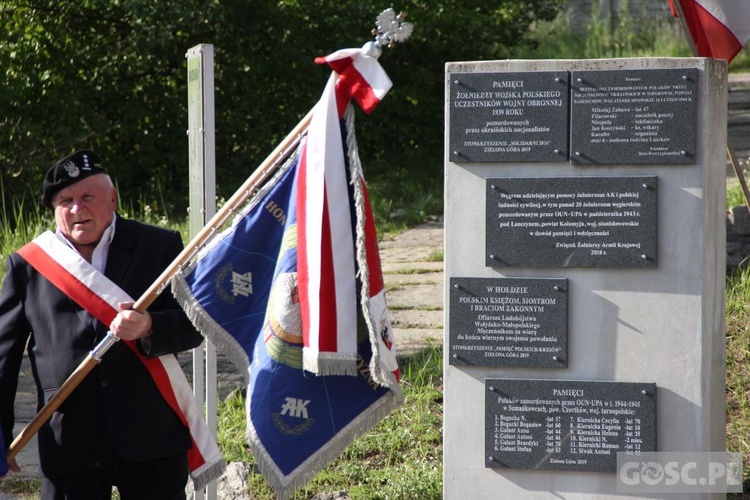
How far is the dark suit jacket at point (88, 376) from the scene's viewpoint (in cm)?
374

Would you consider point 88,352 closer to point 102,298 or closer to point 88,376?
point 88,376

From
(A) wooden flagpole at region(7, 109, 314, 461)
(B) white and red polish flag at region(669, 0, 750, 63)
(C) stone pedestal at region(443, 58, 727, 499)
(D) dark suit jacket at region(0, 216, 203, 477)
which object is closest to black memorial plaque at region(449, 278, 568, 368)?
(C) stone pedestal at region(443, 58, 727, 499)

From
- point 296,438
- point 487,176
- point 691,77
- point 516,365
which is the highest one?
point 691,77

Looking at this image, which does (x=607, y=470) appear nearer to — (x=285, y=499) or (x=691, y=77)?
(x=285, y=499)

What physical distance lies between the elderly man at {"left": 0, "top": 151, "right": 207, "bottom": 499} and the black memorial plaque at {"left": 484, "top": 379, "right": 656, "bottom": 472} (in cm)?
118

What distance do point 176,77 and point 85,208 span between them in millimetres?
7546

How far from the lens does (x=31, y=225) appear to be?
362 inches

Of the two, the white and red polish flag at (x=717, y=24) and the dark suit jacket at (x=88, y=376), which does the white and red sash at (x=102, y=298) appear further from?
the white and red polish flag at (x=717, y=24)

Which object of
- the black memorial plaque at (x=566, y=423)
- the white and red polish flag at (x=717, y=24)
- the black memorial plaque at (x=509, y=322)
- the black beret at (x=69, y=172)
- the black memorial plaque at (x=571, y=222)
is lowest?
the black memorial plaque at (x=566, y=423)

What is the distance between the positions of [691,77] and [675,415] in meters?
1.23

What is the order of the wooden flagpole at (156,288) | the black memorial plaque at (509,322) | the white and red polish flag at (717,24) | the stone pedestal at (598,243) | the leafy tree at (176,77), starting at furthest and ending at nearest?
the leafy tree at (176,77) < the white and red polish flag at (717,24) < the black memorial plaque at (509,322) < the stone pedestal at (598,243) < the wooden flagpole at (156,288)

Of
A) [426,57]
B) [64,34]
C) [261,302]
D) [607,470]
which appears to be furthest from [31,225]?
[607,470]

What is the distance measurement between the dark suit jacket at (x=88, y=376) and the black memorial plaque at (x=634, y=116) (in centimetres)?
164

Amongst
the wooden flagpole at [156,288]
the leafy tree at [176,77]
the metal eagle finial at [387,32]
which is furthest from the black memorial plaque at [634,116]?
the leafy tree at [176,77]
